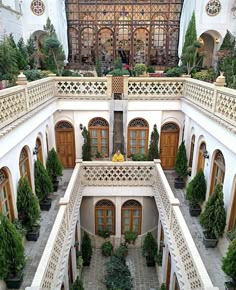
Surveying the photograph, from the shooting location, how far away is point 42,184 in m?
9.12

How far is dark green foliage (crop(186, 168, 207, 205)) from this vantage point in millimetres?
8867

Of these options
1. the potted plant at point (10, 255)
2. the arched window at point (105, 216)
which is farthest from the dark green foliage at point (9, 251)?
the arched window at point (105, 216)

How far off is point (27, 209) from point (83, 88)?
5521mm

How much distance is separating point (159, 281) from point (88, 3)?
16.9 meters

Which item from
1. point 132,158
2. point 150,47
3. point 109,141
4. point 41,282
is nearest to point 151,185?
point 132,158

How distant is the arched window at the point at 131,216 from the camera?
11.2m

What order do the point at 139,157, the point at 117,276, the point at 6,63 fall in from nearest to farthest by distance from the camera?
the point at 117,276 < the point at 6,63 < the point at 139,157

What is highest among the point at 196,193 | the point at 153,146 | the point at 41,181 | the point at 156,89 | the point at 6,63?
the point at 6,63

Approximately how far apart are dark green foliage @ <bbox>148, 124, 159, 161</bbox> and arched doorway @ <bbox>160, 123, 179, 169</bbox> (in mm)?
597

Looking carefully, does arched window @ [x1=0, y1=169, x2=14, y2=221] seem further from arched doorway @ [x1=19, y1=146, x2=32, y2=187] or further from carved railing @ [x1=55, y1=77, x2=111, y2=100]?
carved railing @ [x1=55, y1=77, x2=111, y2=100]

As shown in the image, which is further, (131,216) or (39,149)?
(131,216)

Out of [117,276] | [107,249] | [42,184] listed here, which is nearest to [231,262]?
[117,276]

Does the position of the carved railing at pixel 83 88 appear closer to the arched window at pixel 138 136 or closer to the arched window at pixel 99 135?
the arched window at pixel 99 135

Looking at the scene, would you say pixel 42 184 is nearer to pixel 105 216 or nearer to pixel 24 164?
pixel 24 164
